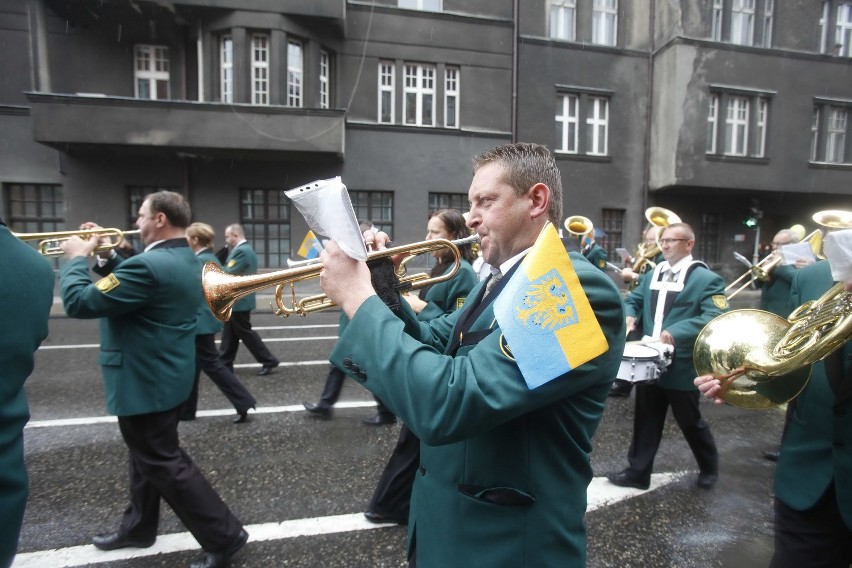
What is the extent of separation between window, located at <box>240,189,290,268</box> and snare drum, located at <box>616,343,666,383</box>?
1269 centimetres

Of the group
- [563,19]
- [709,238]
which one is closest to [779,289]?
[709,238]

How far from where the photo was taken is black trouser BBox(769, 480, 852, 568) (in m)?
1.94

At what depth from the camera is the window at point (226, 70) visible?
13.7m

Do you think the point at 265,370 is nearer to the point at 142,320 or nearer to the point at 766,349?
the point at 142,320

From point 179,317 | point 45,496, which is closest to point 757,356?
point 179,317

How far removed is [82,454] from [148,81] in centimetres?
1333

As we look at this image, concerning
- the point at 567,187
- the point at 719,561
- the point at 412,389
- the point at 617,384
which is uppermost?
the point at 567,187

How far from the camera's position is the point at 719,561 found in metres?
2.97

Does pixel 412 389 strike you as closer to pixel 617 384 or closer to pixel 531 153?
pixel 531 153

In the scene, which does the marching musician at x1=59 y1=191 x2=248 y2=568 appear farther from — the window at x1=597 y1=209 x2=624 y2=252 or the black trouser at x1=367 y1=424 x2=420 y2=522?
the window at x1=597 y1=209 x2=624 y2=252

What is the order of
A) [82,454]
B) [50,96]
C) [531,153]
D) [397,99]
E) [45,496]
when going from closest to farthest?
[531,153], [45,496], [82,454], [50,96], [397,99]

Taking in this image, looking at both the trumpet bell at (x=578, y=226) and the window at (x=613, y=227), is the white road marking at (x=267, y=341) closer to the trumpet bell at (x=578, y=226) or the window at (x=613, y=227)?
the trumpet bell at (x=578, y=226)

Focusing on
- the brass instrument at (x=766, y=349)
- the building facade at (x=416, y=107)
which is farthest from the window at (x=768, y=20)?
the brass instrument at (x=766, y=349)

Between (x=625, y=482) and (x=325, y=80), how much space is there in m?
14.1
